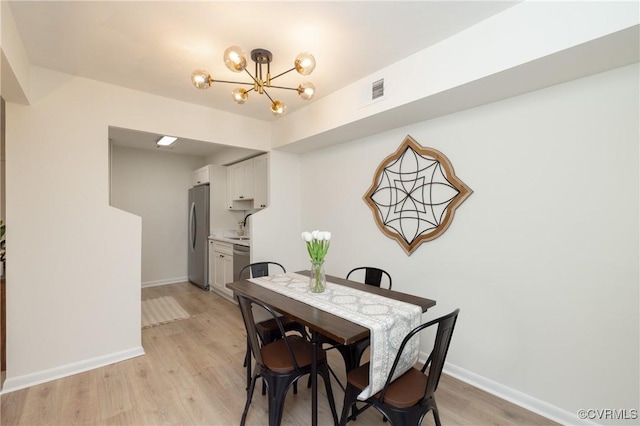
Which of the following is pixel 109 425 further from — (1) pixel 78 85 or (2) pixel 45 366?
(1) pixel 78 85

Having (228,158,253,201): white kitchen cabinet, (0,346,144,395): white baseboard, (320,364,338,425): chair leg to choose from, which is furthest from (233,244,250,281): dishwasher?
(320,364,338,425): chair leg

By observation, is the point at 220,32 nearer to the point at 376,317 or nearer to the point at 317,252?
the point at 317,252

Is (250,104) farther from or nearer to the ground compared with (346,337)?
farther from the ground

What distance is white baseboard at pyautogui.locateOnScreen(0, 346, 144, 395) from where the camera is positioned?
230cm

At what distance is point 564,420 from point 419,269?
136cm

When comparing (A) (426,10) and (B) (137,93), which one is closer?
(A) (426,10)

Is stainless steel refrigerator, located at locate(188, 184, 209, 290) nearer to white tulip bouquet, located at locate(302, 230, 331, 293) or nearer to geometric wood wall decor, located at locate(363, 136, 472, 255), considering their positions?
geometric wood wall decor, located at locate(363, 136, 472, 255)

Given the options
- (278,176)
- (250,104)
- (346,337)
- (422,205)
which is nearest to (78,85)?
(250,104)

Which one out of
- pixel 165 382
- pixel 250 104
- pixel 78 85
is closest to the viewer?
pixel 165 382

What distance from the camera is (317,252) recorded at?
2.13 meters

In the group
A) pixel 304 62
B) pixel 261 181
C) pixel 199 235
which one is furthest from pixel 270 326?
pixel 199 235

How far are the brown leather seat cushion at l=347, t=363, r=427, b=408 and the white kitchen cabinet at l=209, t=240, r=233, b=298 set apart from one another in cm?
313

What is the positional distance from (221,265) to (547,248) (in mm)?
4136

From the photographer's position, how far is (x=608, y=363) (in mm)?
1814
